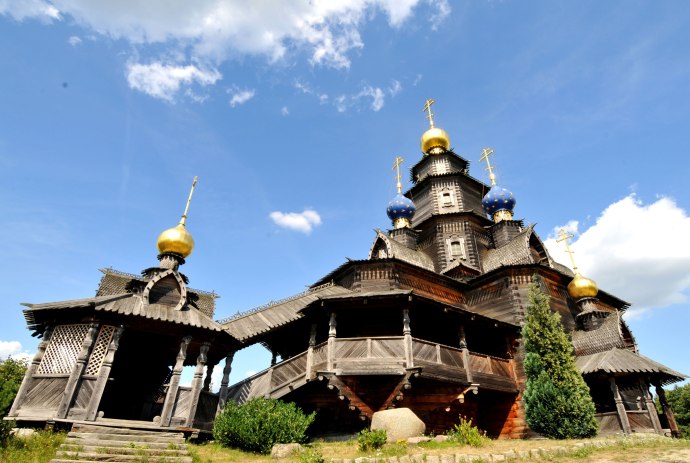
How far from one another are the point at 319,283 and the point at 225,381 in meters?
7.09

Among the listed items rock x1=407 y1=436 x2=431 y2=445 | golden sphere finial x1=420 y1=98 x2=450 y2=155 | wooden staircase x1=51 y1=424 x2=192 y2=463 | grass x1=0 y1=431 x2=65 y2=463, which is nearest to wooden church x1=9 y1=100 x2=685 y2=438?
wooden staircase x1=51 y1=424 x2=192 y2=463

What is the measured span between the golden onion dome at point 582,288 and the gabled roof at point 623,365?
3.47m

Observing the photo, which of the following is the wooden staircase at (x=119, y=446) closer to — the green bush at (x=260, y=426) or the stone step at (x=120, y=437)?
the stone step at (x=120, y=437)

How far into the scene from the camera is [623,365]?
15.2 meters

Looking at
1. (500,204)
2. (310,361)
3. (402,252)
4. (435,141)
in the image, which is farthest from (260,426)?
(435,141)

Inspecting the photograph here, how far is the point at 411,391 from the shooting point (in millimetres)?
13891

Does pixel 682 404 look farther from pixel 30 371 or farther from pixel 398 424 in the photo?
pixel 30 371

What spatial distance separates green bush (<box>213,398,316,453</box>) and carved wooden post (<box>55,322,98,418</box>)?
4.30m

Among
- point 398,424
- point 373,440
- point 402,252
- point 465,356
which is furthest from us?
point 402,252

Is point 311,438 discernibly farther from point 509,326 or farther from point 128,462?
point 509,326

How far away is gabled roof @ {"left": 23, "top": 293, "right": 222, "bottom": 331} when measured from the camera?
42.1ft

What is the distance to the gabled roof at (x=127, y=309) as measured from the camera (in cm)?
1284

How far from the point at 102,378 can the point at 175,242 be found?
22.4ft

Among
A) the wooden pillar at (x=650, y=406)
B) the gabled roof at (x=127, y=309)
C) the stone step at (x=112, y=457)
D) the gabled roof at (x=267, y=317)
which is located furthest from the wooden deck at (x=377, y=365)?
the stone step at (x=112, y=457)
